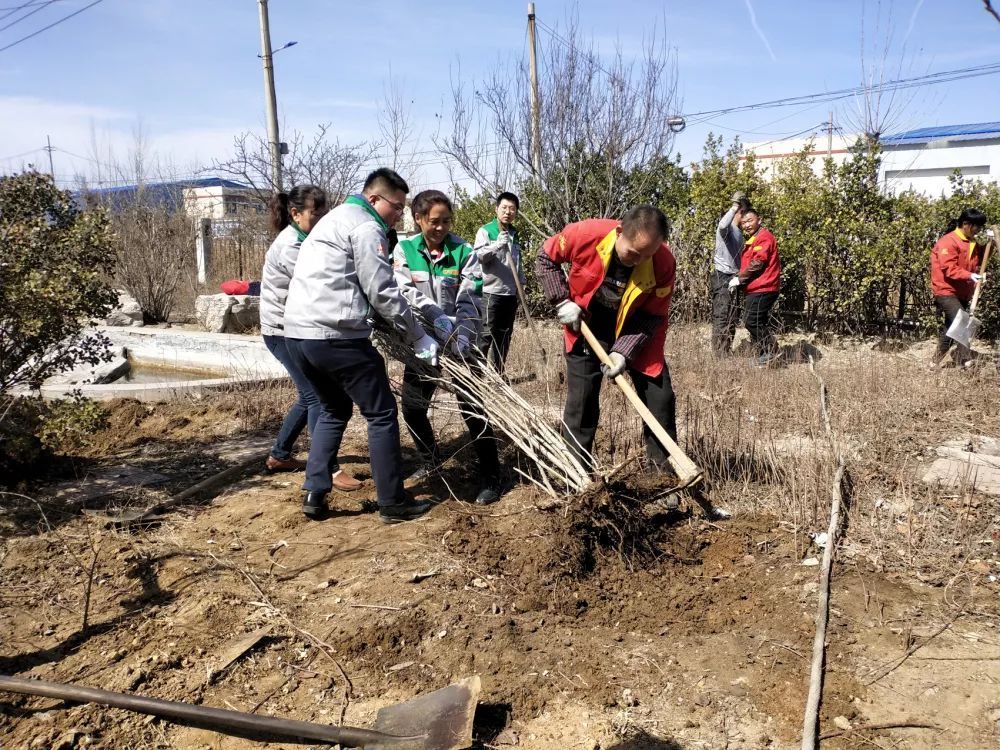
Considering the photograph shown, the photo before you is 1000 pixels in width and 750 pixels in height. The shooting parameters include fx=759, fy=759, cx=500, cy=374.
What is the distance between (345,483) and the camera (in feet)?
14.5

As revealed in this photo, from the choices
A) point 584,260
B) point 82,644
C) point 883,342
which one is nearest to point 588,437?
point 584,260

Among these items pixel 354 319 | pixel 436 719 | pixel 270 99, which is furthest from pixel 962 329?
pixel 270 99

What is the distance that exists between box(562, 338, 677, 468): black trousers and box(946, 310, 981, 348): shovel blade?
183 inches

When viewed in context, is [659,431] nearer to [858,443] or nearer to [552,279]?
[552,279]

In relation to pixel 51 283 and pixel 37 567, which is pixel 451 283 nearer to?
pixel 51 283

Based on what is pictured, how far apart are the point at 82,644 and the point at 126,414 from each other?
3.39 m

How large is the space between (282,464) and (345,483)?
54 cm

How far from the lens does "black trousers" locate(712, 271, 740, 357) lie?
25.5 ft

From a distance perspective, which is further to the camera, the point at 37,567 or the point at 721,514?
the point at 721,514

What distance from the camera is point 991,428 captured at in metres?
5.20

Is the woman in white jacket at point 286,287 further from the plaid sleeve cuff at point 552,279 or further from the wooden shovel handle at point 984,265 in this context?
the wooden shovel handle at point 984,265

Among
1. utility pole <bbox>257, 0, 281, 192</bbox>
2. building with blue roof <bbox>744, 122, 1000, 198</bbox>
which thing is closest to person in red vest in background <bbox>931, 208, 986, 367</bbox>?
utility pole <bbox>257, 0, 281, 192</bbox>

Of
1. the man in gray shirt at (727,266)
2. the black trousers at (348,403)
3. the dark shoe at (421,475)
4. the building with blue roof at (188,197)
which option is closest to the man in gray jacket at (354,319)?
the black trousers at (348,403)

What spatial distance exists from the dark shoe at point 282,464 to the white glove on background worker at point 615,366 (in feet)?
7.05
